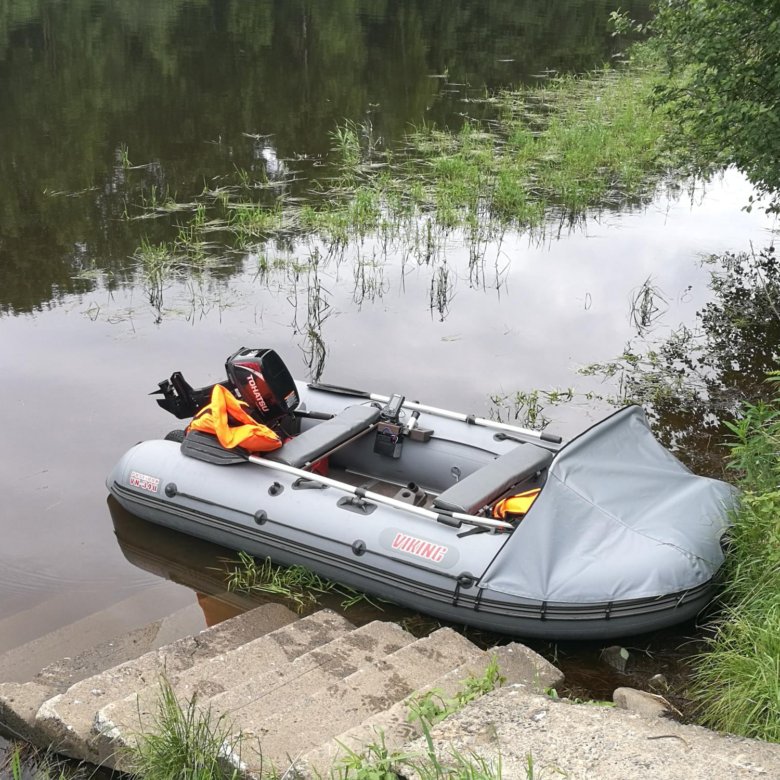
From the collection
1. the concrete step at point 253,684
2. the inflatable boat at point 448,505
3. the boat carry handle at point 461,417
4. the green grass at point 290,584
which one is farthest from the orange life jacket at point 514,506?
the concrete step at point 253,684

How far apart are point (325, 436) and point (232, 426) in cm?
56

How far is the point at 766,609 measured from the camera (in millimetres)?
3865

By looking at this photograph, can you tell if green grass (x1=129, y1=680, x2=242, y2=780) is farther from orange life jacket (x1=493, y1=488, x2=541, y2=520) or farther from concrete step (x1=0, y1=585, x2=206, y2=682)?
orange life jacket (x1=493, y1=488, x2=541, y2=520)

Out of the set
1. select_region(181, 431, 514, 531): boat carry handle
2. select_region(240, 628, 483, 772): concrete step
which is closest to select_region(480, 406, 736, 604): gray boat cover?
select_region(181, 431, 514, 531): boat carry handle

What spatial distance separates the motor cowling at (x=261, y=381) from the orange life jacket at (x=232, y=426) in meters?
0.15

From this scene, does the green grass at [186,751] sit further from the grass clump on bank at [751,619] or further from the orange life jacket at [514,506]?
the orange life jacket at [514,506]

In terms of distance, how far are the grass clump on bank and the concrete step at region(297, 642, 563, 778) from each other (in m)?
0.65

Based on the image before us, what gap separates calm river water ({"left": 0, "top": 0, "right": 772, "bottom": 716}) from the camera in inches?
224

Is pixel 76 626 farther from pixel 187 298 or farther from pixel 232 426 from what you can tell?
pixel 187 298

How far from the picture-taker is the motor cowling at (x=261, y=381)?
5.75 m

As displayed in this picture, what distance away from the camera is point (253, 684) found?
3.60 metres

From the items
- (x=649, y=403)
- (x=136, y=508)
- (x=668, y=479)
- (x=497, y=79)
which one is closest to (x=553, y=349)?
(x=649, y=403)

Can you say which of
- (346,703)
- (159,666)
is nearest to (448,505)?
(346,703)

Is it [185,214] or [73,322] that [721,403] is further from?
[185,214]
